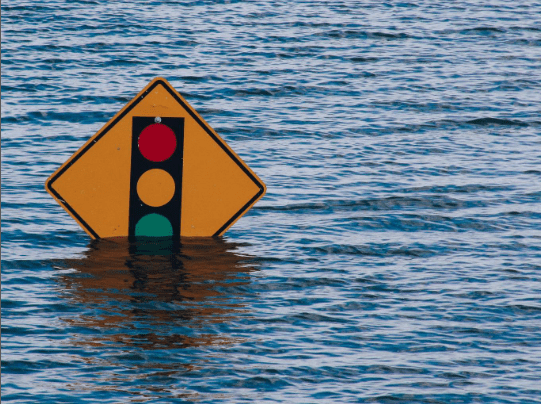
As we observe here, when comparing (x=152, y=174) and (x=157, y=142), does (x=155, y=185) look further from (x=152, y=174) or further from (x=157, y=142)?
(x=157, y=142)

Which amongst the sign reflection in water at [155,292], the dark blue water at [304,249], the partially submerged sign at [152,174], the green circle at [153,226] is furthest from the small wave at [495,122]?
the green circle at [153,226]

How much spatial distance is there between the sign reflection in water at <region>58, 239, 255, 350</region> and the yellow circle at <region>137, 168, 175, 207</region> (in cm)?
52

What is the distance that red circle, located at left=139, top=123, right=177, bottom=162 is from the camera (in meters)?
9.41

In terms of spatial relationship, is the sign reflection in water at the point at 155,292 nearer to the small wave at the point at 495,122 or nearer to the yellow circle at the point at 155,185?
the yellow circle at the point at 155,185

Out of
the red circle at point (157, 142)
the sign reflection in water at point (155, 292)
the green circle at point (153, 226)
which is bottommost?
the sign reflection in water at point (155, 292)

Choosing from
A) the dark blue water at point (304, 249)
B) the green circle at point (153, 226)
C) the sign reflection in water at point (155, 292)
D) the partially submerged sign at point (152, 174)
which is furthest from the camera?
the green circle at point (153, 226)

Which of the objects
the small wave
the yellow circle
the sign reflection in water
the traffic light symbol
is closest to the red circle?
the traffic light symbol

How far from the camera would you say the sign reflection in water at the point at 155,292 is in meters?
7.76

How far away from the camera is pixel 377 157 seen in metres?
14.0

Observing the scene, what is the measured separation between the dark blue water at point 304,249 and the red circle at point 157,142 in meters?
0.90

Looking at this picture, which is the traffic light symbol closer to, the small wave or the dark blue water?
the dark blue water

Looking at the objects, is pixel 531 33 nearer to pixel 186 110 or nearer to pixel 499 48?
pixel 499 48

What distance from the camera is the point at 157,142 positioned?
941cm

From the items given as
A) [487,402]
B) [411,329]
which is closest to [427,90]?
[411,329]
